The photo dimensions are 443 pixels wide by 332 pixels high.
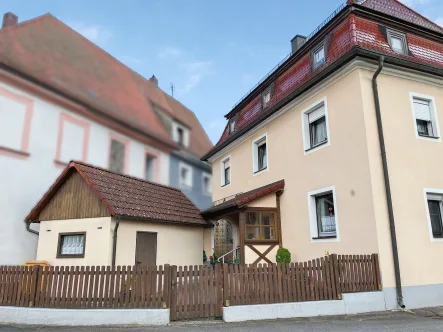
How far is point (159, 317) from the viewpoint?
668cm

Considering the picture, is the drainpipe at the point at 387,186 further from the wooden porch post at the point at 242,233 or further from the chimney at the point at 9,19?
the chimney at the point at 9,19

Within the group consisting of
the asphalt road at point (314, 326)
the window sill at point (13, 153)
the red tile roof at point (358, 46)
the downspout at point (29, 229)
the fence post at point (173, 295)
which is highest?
the red tile roof at point (358, 46)

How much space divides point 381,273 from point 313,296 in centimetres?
192

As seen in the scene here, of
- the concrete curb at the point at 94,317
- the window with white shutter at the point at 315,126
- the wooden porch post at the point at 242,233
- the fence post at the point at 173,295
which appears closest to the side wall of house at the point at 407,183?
the window with white shutter at the point at 315,126

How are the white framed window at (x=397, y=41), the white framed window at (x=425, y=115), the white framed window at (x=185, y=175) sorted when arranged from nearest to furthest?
the white framed window at (x=425, y=115)
the white framed window at (x=397, y=41)
the white framed window at (x=185, y=175)

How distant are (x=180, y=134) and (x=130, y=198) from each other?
979cm

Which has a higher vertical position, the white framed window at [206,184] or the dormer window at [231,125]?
A: the dormer window at [231,125]

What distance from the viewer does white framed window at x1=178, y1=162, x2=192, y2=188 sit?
63.9 ft

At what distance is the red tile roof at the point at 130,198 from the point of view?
10227mm

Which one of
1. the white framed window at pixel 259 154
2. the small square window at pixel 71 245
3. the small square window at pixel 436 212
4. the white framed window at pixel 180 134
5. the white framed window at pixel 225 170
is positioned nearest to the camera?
the small square window at pixel 436 212

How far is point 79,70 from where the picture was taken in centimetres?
1448

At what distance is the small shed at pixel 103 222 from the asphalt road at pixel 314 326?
331 centimetres

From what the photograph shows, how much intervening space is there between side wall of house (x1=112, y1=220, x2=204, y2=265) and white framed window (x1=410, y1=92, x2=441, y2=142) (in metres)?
8.71

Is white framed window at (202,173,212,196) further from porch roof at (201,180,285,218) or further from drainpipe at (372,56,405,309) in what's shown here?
drainpipe at (372,56,405,309)
